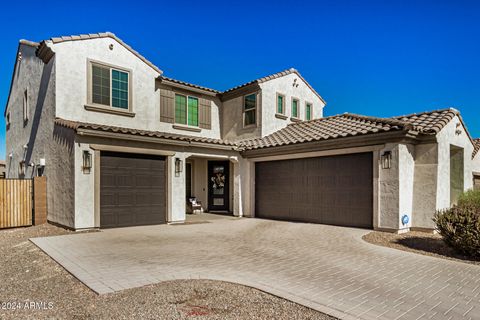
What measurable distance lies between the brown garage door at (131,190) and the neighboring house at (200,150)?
4 cm

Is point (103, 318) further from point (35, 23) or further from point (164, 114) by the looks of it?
point (35, 23)

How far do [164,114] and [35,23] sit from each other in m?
7.13

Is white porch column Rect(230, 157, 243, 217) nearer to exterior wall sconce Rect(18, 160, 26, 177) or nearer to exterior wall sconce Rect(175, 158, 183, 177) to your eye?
exterior wall sconce Rect(175, 158, 183, 177)

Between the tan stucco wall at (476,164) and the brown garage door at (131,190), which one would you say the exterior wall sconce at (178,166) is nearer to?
the brown garage door at (131,190)

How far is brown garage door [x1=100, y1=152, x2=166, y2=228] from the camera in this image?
11516 mm

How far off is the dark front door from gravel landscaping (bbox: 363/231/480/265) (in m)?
8.83

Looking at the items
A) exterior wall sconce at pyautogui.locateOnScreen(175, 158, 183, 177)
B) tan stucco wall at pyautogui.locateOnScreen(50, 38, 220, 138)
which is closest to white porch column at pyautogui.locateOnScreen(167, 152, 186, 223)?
exterior wall sconce at pyautogui.locateOnScreen(175, 158, 183, 177)

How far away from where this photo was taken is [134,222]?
12.2m

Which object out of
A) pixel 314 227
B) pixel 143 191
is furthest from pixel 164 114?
pixel 314 227

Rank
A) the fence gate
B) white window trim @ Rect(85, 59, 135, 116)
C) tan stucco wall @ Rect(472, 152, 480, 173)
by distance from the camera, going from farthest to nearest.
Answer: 1. tan stucco wall @ Rect(472, 152, 480, 173)
2. white window trim @ Rect(85, 59, 135, 116)
3. the fence gate

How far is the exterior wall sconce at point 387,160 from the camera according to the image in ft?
35.4

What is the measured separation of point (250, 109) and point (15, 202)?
38.5 ft

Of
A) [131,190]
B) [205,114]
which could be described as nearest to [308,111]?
[205,114]

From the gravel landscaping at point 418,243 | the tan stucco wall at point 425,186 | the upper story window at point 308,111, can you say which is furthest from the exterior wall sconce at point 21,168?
the tan stucco wall at point 425,186
